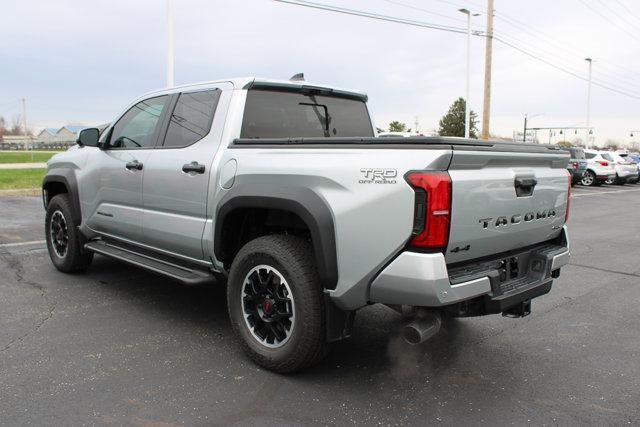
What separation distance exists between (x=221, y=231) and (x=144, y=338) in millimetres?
1088

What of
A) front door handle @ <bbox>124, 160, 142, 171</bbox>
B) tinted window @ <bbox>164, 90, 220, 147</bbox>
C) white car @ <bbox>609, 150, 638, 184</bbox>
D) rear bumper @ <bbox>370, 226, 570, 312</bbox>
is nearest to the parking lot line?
front door handle @ <bbox>124, 160, 142, 171</bbox>

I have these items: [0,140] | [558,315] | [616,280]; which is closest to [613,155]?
[616,280]

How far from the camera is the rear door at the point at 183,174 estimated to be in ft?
13.4

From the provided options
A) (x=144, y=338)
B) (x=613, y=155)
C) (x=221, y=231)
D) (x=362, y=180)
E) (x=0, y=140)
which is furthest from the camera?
(x=0, y=140)

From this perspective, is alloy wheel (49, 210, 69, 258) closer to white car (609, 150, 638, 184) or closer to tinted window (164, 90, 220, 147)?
tinted window (164, 90, 220, 147)

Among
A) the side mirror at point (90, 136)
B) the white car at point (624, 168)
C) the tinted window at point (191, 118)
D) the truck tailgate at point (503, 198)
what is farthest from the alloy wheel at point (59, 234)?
the white car at point (624, 168)

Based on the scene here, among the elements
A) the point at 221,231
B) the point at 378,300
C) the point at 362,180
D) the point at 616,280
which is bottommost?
the point at 616,280

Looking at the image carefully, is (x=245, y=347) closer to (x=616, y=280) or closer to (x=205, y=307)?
(x=205, y=307)

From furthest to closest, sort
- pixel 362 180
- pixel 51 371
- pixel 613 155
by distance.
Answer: pixel 613 155, pixel 51 371, pixel 362 180

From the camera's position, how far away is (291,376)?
3.53m

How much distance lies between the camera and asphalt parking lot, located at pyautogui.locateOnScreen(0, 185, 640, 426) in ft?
10.1

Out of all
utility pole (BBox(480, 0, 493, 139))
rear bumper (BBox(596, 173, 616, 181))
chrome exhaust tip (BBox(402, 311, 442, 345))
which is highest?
utility pole (BBox(480, 0, 493, 139))

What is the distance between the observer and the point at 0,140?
10175cm

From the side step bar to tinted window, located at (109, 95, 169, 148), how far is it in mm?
982
